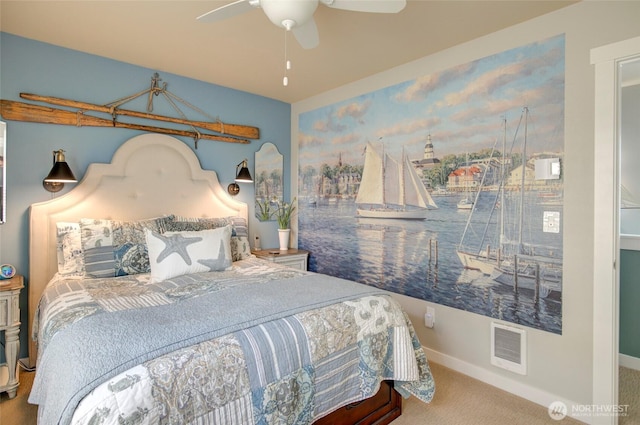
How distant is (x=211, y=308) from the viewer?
1.67 metres

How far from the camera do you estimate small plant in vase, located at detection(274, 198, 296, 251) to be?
4.04m

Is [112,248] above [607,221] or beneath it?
beneath

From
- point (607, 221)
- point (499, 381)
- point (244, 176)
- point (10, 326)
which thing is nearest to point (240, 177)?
point (244, 176)

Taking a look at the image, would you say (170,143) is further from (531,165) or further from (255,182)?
(531,165)

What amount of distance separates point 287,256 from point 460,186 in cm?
196

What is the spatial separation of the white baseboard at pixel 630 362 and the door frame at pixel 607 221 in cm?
117

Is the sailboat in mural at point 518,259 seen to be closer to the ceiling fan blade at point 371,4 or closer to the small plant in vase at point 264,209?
the ceiling fan blade at point 371,4

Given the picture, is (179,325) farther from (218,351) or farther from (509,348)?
(509,348)

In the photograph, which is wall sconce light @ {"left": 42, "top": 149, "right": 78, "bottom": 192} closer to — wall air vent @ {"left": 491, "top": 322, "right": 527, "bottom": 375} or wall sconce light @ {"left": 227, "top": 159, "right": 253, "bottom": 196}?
wall sconce light @ {"left": 227, "top": 159, "right": 253, "bottom": 196}

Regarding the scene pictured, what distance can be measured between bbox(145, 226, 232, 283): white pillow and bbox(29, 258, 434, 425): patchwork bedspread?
159mm

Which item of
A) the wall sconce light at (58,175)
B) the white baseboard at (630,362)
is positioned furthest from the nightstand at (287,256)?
the white baseboard at (630,362)

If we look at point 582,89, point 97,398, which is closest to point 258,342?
point 97,398

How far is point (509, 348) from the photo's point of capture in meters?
2.41

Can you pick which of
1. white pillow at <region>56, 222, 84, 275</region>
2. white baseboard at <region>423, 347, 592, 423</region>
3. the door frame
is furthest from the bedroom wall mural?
white pillow at <region>56, 222, 84, 275</region>
